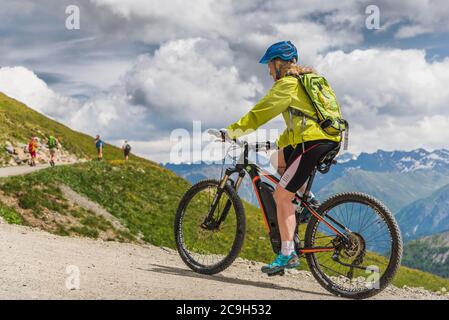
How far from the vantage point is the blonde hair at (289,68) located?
7484 millimetres

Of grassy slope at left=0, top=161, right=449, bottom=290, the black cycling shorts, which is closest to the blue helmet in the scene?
the black cycling shorts

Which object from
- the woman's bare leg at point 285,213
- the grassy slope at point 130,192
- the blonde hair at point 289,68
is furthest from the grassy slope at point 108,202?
the blonde hair at point 289,68

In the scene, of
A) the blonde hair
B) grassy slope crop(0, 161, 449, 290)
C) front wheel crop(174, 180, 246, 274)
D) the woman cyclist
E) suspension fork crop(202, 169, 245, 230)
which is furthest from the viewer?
grassy slope crop(0, 161, 449, 290)

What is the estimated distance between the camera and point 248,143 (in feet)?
28.1

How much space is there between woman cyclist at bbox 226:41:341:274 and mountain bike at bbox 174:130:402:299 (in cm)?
22

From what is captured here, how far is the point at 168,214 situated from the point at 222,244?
2165 centimetres

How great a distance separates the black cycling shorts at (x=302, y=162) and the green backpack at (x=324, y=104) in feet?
0.79

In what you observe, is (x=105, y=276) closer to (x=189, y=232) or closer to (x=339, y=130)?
(x=189, y=232)

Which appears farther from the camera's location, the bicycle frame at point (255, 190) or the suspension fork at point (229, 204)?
the suspension fork at point (229, 204)

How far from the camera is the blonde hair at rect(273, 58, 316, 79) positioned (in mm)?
Result: 7484

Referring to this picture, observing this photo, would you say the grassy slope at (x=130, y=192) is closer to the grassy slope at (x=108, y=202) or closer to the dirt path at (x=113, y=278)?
the grassy slope at (x=108, y=202)

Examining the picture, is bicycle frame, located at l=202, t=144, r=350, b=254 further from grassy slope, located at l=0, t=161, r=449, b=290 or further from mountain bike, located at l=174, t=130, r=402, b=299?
grassy slope, located at l=0, t=161, r=449, b=290

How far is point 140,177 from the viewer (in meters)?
37.0
